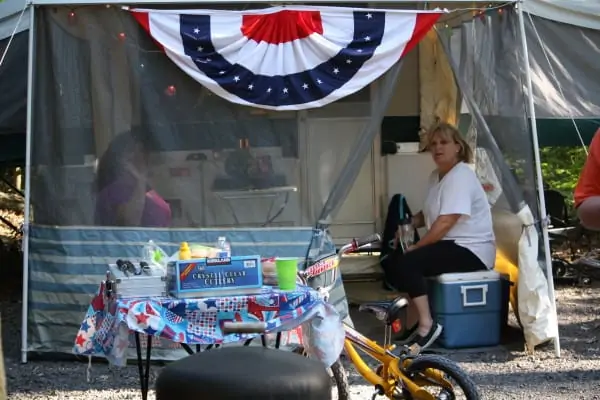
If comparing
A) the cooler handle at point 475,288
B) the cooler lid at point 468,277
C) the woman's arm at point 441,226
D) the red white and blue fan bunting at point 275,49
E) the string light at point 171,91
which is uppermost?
the red white and blue fan bunting at point 275,49

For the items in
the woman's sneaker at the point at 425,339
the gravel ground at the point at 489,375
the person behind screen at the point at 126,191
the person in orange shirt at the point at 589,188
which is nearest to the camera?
the person in orange shirt at the point at 589,188

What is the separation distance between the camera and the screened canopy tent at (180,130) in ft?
18.8

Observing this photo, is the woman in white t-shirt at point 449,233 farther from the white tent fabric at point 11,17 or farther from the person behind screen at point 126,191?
the white tent fabric at point 11,17

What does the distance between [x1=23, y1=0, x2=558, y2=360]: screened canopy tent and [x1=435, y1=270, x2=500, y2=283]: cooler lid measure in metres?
0.31

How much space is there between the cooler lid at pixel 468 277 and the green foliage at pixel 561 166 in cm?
570

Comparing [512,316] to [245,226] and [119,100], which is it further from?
[119,100]

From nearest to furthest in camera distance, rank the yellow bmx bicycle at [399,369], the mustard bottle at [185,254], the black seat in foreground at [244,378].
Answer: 1. the black seat in foreground at [244,378]
2. the mustard bottle at [185,254]
3. the yellow bmx bicycle at [399,369]

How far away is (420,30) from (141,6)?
1.67 meters

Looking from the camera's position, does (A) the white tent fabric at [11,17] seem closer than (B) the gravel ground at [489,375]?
No

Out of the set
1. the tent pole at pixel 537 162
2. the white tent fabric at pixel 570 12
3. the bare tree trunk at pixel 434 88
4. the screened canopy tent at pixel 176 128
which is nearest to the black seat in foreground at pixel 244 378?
the screened canopy tent at pixel 176 128

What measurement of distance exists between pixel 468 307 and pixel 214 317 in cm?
248

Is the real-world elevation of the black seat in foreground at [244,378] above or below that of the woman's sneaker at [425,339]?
above

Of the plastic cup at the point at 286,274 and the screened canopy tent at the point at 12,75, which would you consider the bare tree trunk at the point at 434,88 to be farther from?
the plastic cup at the point at 286,274

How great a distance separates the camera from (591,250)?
29.0 feet
